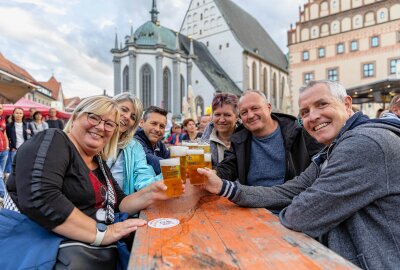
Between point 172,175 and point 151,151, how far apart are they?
1.53 m

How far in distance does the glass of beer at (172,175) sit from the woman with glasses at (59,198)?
0.22 feet

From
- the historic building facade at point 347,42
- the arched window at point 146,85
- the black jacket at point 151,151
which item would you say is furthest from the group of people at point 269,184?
the arched window at point 146,85

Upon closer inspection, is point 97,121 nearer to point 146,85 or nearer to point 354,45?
point 354,45

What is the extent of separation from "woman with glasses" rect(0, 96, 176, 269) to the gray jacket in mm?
772

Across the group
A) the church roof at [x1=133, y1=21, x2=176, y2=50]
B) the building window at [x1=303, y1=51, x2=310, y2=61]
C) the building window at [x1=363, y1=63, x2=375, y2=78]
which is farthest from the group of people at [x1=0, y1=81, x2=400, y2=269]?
the church roof at [x1=133, y1=21, x2=176, y2=50]

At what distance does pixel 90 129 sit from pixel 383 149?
139 cm

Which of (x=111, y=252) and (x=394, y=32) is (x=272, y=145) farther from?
(x=394, y=32)

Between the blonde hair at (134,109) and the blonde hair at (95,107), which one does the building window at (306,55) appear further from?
the blonde hair at (95,107)

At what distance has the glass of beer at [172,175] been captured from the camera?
64.8 inches

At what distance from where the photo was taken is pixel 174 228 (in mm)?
1374

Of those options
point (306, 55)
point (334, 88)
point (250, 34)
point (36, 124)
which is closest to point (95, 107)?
point (334, 88)

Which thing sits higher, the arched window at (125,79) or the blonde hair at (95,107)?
the arched window at (125,79)

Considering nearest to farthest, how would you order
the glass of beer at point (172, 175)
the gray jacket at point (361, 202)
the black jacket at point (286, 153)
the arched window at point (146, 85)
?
the gray jacket at point (361, 202), the glass of beer at point (172, 175), the black jacket at point (286, 153), the arched window at point (146, 85)

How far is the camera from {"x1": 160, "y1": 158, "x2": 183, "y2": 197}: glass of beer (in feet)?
5.40
